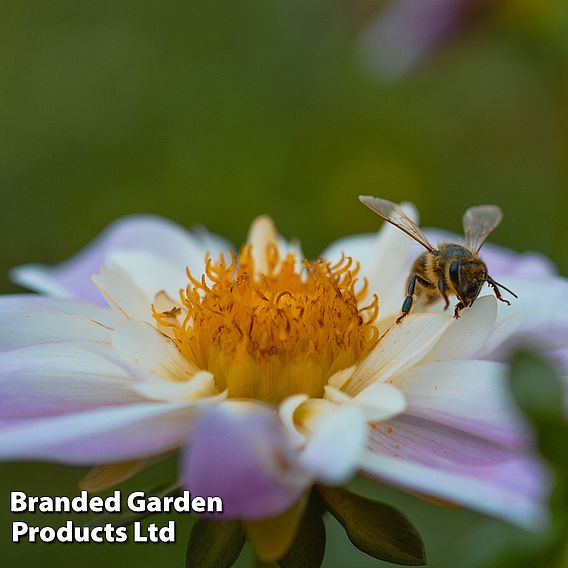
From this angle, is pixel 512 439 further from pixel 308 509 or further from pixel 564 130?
pixel 564 130

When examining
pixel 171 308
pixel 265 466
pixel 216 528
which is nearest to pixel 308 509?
pixel 216 528

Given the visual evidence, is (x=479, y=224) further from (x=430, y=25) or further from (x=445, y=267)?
(x=430, y=25)

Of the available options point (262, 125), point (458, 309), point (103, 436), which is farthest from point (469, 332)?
point (262, 125)

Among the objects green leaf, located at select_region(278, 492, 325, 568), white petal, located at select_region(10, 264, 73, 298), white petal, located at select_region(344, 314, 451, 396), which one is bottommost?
green leaf, located at select_region(278, 492, 325, 568)

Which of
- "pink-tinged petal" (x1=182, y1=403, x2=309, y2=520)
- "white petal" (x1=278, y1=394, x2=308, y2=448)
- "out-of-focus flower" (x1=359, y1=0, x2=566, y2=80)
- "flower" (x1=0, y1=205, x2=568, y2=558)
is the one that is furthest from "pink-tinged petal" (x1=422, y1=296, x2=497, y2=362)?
"out-of-focus flower" (x1=359, y1=0, x2=566, y2=80)

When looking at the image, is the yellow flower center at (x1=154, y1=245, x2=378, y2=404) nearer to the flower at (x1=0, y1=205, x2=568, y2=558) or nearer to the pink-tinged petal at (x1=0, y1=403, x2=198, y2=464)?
the flower at (x1=0, y1=205, x2=568, y2=558)

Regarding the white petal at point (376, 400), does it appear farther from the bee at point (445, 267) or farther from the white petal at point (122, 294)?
the white petal at point (122, 294)

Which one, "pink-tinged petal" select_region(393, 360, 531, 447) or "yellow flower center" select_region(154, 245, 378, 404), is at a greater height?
"yellow flower center" select_region(154, 245, 378, 404)
